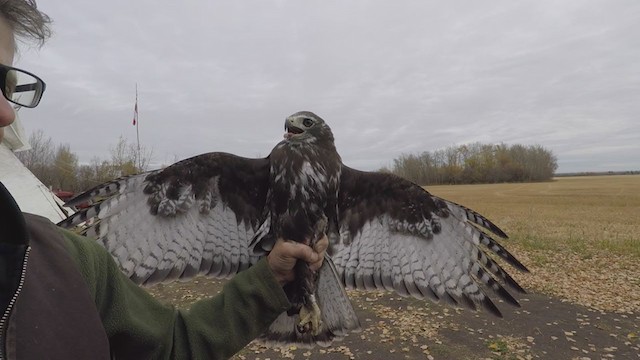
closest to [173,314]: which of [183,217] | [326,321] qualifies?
[183,217]

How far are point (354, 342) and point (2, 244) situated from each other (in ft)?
26.7

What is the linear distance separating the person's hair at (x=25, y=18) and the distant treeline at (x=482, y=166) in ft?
133

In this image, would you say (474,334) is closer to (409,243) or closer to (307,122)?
(409,243)

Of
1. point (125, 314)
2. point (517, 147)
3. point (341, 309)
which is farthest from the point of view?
point (517, 147)

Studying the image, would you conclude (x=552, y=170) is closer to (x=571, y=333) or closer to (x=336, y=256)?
(x=571, y=333)

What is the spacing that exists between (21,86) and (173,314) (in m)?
1.26

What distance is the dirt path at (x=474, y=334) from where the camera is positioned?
26.5 ft

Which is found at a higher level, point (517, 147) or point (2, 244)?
point (517, 147)

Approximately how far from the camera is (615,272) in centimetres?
1423

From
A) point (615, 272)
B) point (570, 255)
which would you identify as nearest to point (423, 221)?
point (615, 272)

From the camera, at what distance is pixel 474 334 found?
9.00m

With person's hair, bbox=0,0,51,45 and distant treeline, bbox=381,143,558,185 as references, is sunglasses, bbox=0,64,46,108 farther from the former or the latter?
distant treeline, bbox=381,143,558,185

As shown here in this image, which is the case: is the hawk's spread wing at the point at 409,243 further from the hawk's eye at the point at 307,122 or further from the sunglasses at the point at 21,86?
the sunglasses at the point at 21,86

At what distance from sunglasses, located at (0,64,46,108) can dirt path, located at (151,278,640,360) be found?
22.3 ft
